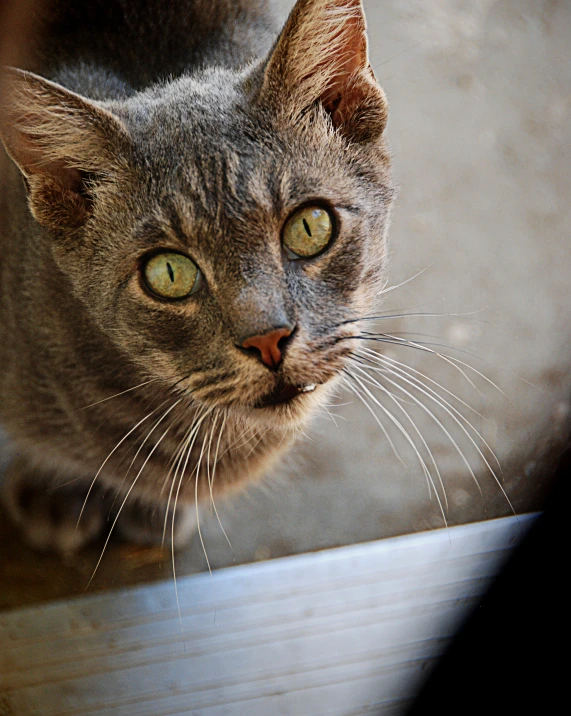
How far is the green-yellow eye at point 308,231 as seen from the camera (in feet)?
2.87

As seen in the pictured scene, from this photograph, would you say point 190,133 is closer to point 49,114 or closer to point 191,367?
point 49,114

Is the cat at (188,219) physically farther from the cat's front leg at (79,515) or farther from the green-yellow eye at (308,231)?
the cat's front leg at (79,515)

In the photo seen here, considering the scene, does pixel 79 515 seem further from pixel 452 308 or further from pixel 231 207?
pixel 452 308

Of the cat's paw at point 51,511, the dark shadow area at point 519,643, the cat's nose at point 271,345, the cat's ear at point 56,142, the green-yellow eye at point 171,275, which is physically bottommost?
the dark shadow area at point 519,643

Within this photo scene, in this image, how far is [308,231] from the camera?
0.89m

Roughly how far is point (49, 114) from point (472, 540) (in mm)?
938

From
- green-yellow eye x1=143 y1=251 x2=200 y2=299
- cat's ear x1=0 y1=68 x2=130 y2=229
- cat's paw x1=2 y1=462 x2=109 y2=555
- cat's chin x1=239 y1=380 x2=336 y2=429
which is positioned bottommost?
cat's paw x1=2 y1=462 x2=109 y2=555

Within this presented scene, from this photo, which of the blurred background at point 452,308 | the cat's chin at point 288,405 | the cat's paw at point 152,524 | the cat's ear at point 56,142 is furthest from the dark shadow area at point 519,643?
the cat's ear at point 56,142

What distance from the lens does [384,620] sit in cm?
111

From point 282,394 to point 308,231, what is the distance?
217 mm

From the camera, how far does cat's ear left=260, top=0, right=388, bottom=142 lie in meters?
0.86

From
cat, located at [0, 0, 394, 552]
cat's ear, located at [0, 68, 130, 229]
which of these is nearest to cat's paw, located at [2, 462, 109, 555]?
cat, located at [0, 0, 394, 552]

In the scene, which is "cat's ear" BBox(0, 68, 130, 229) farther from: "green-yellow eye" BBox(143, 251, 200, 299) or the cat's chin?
the cat's chin

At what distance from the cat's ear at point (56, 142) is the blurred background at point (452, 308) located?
0.86 feet
